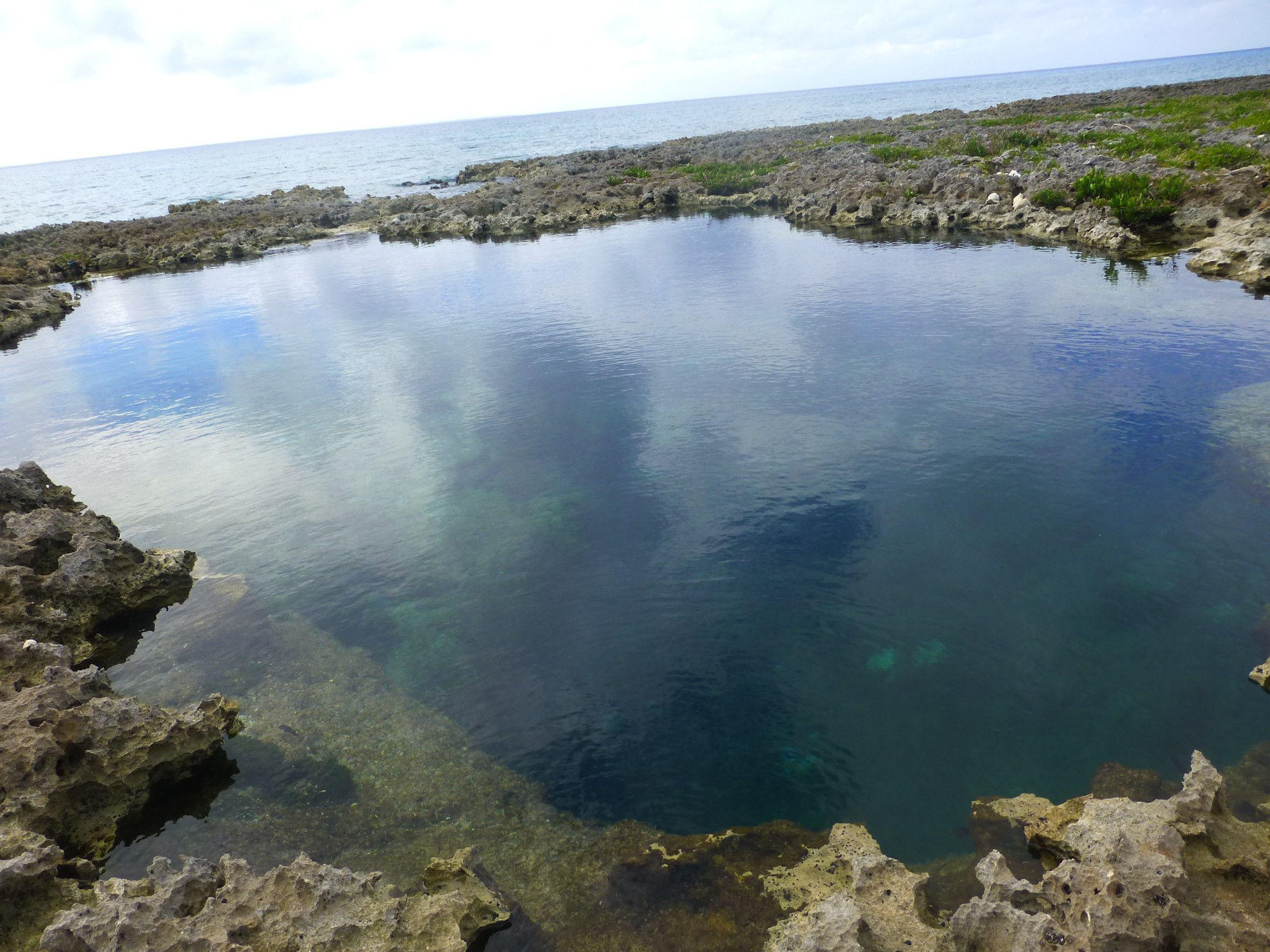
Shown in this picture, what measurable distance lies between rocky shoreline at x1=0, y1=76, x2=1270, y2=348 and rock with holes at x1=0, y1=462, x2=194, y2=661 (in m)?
41.0

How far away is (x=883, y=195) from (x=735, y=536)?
5432 cm

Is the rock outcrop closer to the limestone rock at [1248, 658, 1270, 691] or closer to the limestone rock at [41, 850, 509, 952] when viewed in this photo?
the limestone rock at [41, 850, 509, 952]

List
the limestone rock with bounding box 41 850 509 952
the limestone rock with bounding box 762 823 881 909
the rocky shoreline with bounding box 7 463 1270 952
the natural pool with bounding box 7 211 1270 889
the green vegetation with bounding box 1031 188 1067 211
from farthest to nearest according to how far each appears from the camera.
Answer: the green vegetation with bounding box 1031 188 1067 211 < the natural pool with bounding box 7 211 1270 889 < the limestone rock with bounding box 762 823 881 909 < the limestone rock with bounding box 41 850 509 952 < the rocky shoreline with bounding box 7 463 1270 952

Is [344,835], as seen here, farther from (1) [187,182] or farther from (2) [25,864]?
(1) [187,182]

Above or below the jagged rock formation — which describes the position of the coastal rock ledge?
below

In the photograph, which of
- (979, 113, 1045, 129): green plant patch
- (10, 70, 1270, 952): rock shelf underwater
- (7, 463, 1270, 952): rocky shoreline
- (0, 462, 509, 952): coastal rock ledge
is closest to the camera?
(7, 463, 1270, 952): rocky shoreline

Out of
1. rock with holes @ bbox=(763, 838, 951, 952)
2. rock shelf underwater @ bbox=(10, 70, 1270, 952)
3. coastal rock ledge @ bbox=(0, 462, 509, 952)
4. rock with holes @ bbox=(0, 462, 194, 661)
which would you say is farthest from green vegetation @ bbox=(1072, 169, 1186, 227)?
rock with holes @ bbox=(0, 462, 194, 661)

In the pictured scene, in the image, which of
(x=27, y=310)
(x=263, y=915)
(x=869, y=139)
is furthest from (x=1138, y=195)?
(x=27, y=310)

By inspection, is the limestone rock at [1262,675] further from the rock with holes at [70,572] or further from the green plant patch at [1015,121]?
the green plant patch at [1015,121]

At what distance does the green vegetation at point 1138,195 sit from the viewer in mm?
44781

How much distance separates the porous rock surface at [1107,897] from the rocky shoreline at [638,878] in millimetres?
22

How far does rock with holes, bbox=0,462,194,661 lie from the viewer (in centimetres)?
1661

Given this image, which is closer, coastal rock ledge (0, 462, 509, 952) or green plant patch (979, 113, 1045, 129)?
coastal rock ledge (0, 462, 509, 952)

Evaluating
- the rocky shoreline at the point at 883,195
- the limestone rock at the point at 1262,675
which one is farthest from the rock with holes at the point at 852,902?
the rocky shoreline at the point at 883,195
